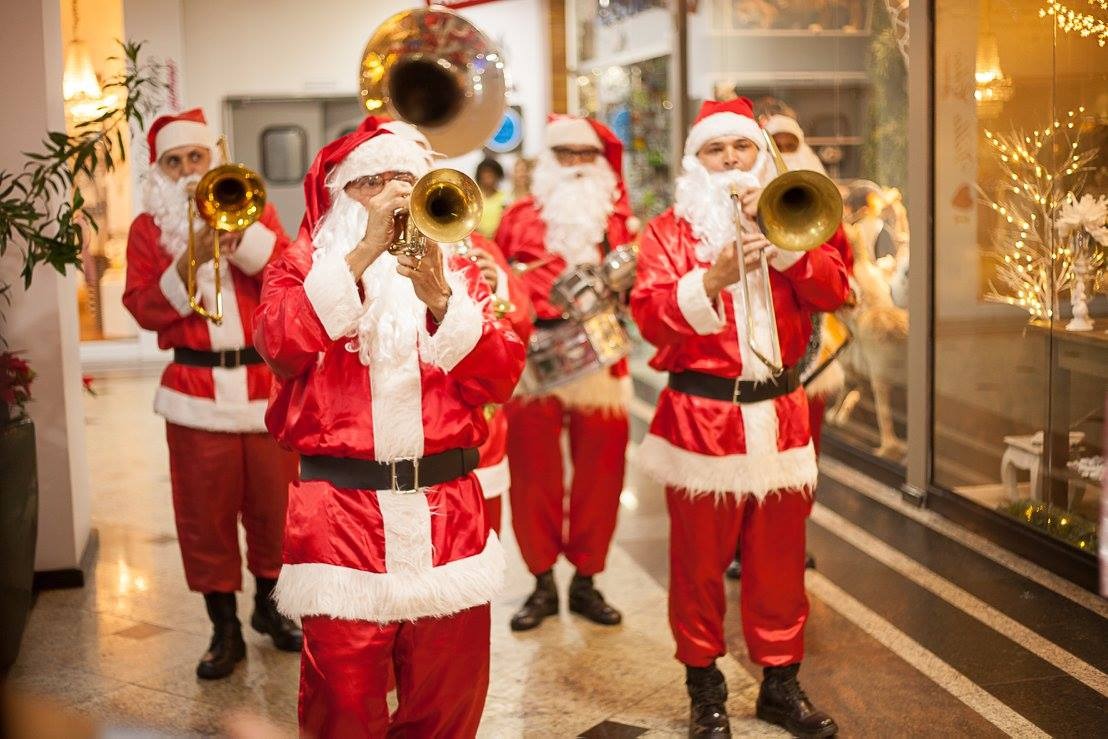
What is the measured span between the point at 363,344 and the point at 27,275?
2.24 m

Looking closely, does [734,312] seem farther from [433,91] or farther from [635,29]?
[635,29]

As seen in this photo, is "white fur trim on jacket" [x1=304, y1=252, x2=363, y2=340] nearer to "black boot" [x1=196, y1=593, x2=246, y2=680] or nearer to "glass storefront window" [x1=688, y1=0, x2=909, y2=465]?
"black boot" [x1=196, y1=593, x2=246, y2=680]

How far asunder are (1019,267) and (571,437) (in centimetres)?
207

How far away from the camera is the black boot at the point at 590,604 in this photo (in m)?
4.90

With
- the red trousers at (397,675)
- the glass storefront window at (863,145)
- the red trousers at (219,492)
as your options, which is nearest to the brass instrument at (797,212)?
the red trousers at (397,675)

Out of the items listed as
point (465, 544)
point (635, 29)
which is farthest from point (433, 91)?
point (635, 29)

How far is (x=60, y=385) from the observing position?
17.7ft

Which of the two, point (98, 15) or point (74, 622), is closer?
point (74, 622)

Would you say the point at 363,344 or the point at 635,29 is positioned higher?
the point at 635,29

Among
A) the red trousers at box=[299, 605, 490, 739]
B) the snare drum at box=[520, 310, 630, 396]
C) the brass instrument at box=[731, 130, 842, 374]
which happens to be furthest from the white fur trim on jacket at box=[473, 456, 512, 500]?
the red trousers at box=[299, 605, 490, 739]

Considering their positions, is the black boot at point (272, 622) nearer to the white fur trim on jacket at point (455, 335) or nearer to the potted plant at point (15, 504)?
the potted plant at point (15, 504)

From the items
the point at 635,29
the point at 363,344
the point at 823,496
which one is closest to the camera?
the point at 363,344

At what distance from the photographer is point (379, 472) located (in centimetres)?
294

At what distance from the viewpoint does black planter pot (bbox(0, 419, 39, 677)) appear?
14.1 feet
